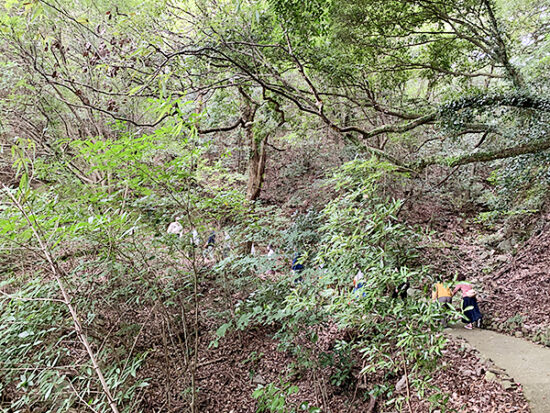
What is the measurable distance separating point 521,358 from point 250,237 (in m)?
4.16

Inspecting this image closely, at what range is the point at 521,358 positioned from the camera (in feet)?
13.0

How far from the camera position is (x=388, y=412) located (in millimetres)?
3232

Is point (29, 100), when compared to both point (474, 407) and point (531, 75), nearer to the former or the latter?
point (474, 407)

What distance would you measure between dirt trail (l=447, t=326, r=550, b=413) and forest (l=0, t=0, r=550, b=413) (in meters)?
0.04

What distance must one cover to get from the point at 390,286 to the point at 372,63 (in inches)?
211

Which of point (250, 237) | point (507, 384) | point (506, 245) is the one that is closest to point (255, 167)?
point (250, 237)

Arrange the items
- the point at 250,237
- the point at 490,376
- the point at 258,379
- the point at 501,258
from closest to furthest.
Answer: the point at 490,376 < the point at 250,237 < the point at 258,379 < the point at 501,258

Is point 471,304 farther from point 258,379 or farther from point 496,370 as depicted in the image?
point 258,379

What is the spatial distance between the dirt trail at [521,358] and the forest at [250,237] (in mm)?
39

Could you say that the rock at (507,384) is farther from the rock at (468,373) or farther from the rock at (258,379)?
the rock at (258,379)

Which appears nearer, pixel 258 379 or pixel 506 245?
pixel 258 379

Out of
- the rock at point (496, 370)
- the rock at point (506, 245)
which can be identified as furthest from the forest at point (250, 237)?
the rock at point (506, 245)

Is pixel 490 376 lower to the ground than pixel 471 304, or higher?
higher

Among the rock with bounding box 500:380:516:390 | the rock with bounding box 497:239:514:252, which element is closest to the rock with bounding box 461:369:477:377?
the rock with bounding box 500:380:516:390
